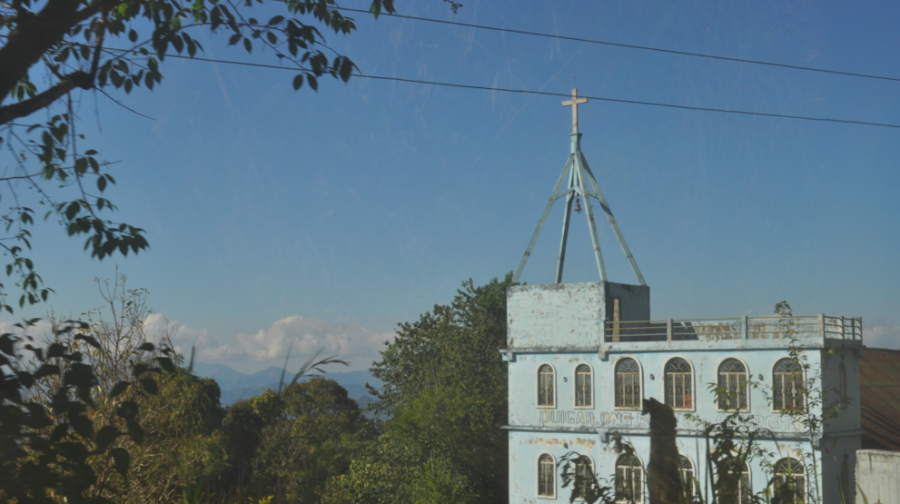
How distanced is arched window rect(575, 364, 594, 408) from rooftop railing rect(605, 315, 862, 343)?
4.07 ft

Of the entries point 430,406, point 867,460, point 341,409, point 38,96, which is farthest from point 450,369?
point 38,96

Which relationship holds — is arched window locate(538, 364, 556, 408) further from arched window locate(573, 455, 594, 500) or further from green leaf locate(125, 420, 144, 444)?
green leaf locate(125, 420, 144, 444)

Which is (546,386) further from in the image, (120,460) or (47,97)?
(120,460)

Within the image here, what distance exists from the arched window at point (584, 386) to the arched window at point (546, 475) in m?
2.10

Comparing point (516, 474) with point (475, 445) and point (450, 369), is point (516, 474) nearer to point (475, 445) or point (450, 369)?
point (475, 445)

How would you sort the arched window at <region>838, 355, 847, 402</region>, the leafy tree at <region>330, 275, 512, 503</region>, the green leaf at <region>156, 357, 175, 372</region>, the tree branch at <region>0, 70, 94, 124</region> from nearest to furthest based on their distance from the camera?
1. the green leaf at <region>156, 357, 175, 372</region>
2. the tree branch at <region>0, 70, 94, 124</region>
3. the arched window at <region>838, 355, 847, 402</region>
4. the leafy tree at <region>330, 275, 512, 503</region>

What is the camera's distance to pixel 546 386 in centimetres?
2373

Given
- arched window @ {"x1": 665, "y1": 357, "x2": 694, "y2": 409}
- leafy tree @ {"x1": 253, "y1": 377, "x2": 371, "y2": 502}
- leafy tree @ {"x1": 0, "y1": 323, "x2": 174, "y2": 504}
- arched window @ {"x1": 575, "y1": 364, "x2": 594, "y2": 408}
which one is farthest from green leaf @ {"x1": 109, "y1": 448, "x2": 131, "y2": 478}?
arched window @ {"x1": 575, "y1": 364, "x2": 594, "y2": 408}

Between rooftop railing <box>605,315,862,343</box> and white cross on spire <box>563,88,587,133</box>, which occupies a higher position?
white cross on spire <box>563,88,587,133</box>

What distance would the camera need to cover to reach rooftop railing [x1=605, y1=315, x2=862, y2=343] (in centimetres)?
2011

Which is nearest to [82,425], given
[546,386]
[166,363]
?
[166,363]

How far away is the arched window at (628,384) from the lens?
22250 millimetres

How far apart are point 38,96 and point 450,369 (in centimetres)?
3017

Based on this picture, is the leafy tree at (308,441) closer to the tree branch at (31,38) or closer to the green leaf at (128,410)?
the green leaf at (128,410)
